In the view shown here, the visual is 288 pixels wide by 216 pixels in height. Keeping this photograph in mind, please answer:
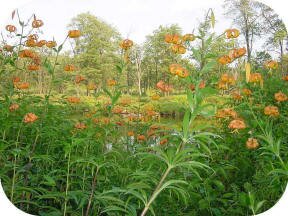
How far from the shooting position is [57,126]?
4.76 ft

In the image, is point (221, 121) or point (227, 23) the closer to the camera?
point (227, 23)

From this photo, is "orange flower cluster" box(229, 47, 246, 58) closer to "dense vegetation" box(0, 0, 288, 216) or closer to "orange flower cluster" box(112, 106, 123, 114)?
"dense vegetation" box(0, 0, 288, 216)

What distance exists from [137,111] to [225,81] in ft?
1.31

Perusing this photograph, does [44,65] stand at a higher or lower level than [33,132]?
higher

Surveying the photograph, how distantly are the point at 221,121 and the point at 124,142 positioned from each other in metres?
0.38

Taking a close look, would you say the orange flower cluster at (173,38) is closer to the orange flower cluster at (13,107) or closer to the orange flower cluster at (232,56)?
the orange flower cluster at (232,56)

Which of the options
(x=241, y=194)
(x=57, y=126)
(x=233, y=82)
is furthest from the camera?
(x=57, y=126)

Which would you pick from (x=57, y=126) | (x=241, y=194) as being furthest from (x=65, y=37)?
(x=241, y=194)

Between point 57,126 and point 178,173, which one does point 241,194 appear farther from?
point 57,126

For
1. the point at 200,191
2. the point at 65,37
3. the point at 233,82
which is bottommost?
the point at 200,191

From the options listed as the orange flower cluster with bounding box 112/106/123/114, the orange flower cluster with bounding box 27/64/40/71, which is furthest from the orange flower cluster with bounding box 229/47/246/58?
the orange flower cluster with bounding box 27/64/40/71

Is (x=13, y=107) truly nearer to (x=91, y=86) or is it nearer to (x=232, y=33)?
(x=91, y=86)

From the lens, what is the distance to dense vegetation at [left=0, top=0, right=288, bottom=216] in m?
1.23

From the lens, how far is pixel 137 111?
1.56 m
